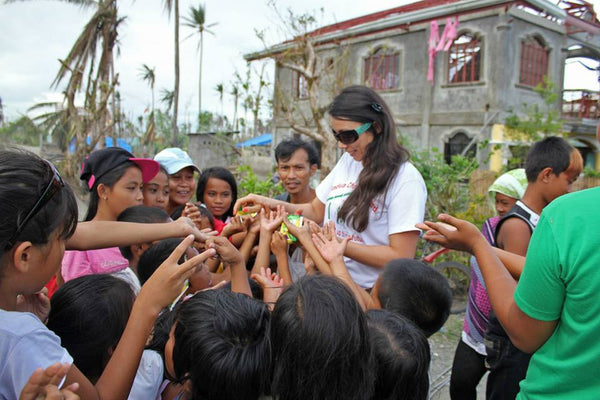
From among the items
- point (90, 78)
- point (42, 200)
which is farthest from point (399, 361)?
point (90, 78)

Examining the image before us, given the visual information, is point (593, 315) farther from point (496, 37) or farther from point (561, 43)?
point (561, 43)

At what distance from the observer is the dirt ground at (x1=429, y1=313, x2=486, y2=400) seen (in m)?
3.45

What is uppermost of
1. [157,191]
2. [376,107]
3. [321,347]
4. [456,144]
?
[456,144]

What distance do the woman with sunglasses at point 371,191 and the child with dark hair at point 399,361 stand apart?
1.98 ft

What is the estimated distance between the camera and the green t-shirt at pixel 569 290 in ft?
3.55

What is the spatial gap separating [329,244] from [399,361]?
742 mm

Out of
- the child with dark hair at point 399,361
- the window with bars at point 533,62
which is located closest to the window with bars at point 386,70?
the window with bars at point 533,62

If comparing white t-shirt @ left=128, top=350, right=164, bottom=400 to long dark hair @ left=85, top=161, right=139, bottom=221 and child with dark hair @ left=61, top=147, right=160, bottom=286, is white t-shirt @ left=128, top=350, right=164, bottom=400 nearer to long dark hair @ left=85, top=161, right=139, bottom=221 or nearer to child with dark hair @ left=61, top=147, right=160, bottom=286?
child with dark hair @ left=61, top=147, right=160, bottom=286

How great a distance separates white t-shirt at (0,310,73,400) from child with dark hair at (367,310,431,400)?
0.95 meters

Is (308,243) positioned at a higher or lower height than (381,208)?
lower

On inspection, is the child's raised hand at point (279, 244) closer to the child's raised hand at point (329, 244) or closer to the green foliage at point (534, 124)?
the child's raised hand at point (329, 244)

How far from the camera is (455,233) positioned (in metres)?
1.54

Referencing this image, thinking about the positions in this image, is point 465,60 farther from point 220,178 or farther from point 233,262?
point 233,262

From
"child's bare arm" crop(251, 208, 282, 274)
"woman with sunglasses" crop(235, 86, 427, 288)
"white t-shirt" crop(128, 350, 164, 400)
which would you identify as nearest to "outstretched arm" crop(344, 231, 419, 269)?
"woman with sunglasses" crop(235, 86, 427, 288)
